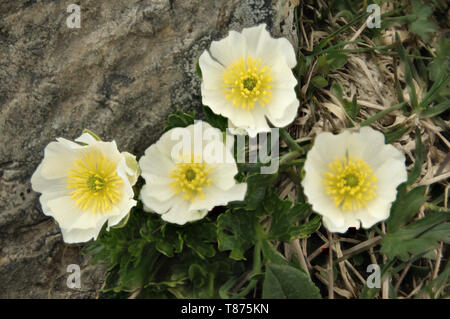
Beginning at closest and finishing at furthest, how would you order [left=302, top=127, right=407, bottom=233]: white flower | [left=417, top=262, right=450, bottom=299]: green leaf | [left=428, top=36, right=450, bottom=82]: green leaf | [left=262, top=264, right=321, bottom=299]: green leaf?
[left=302, top=127, right=407, bottom=233]: white flower < [left=262, top=264, right=321, bottom=299]: green leaf < [left=417, top=262, right=450, bottom=299]: green leaf < [left=428, top=36, right=450, bottom=82]: green leaf

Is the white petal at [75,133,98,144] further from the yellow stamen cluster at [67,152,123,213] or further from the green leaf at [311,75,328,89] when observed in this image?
the green leaf at [311,75,328,89]

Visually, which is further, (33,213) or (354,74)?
(354,74)

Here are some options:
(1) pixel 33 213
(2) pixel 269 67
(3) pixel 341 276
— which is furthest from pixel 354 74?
(1) pixel 33 213

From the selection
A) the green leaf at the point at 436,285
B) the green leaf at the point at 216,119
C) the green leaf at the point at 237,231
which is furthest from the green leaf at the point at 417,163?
the green leaf at the point at 216,119

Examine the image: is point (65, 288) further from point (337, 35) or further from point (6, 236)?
point (337, 35)

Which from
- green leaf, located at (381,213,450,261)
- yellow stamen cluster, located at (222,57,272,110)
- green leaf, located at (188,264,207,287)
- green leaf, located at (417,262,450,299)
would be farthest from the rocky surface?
green leaf, located at (417,262,450,299)

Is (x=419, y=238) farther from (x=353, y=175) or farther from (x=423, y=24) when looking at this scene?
(x=423, y=24)

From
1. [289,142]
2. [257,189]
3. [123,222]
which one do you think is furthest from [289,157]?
[123,222]

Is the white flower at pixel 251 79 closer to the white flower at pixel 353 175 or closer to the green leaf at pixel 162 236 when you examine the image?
the white flower at pixel 353 175
